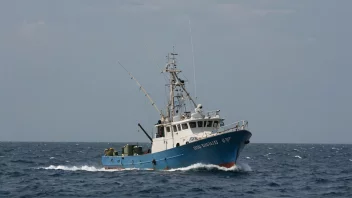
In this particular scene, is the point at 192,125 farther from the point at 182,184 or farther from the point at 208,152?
the point at 182,184

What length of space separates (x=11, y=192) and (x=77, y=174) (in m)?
13.5

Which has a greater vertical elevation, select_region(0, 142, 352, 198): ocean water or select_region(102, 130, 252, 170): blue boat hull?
select_region(102, 130, 252, 170): blue boat hull

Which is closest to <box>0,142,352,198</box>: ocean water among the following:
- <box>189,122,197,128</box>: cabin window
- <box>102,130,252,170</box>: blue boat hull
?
<box>102,130,252,170</box>: blue boat hull

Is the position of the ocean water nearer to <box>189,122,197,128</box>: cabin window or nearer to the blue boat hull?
the blue boat hull

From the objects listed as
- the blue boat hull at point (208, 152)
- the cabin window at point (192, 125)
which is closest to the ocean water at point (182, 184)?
the blue boat hull at point (208, 152)

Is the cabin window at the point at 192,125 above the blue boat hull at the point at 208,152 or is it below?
above

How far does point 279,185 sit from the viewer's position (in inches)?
1473

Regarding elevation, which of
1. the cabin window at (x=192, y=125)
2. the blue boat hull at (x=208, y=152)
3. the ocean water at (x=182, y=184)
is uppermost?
the cabin window at (x=192, y=125)

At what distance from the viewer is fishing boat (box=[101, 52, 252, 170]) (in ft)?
138

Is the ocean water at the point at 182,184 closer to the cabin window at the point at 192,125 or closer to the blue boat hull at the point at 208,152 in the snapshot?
the blue boat hull at the point at 208,152

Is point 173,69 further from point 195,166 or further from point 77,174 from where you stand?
point 77,174

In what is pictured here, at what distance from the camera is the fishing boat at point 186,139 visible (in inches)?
1655

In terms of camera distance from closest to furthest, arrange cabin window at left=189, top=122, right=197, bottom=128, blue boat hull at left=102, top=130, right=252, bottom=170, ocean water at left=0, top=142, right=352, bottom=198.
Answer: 1. ocean water at left=0, top=142, right=352, bottom=198
2. blue boat hull at left=102, top=130, right=252, bottom=170
3. cabin window at left=189, top=122, right=197, bottom=128

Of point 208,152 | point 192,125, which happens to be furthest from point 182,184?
point 192,125
